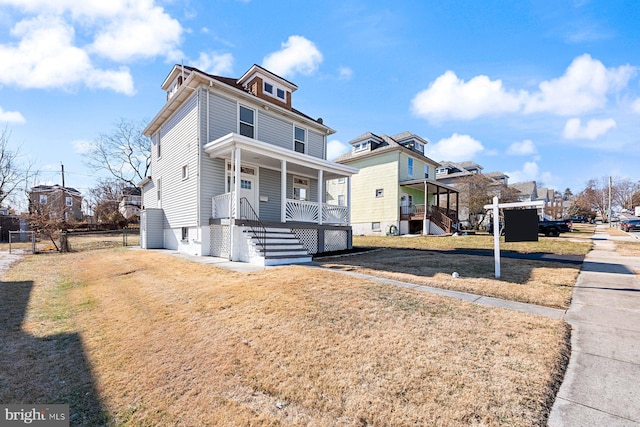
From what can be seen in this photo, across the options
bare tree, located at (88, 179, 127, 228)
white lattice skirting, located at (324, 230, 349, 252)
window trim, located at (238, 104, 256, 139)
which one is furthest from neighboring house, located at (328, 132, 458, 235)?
bare tree, located at (88, 179, 127, 228)

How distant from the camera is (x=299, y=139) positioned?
15594 mm

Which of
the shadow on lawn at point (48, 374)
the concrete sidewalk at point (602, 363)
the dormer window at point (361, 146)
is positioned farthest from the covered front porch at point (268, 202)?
the dormer window at point (361, 146)

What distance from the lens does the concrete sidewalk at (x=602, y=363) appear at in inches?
87.8

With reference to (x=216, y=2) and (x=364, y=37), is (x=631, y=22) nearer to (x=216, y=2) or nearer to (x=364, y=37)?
(x=364, y=37)

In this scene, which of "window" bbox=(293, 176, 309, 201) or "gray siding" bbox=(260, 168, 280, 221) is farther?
"window" bbox=(293, 176, 309, 201)

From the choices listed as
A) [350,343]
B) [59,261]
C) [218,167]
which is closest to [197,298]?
[350,343]

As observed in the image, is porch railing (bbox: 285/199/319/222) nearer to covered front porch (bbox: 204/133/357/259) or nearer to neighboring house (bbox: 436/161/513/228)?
covered front porch (bbox: 204/133/357/259)

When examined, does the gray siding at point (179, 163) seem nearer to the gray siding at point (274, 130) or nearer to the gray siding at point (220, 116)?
the gray siding at point (220, 116)

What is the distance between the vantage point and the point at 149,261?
10.3 meters

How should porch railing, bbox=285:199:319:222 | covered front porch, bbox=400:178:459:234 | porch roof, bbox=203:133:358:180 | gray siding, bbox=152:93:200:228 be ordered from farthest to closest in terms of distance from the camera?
covered front porch, bbox=400:178:459:234
gray siding, bbox=152:93:200:228
porch railing, bbox=285:199:319:222
porch roof, bbox=203:133:358:180

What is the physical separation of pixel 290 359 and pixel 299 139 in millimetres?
13741

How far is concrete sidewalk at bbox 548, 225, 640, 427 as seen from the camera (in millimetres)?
2230

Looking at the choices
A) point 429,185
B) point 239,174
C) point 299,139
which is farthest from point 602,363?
point 429,185

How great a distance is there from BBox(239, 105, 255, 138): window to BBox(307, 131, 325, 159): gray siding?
3844 millimetres
